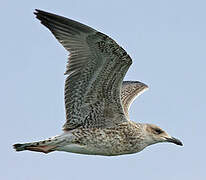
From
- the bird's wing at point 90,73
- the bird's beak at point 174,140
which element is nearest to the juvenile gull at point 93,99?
the bird's wing at point 90,73

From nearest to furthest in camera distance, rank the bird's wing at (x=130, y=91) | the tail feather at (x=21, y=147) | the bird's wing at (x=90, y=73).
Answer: the bird's wing at (x=90, y=73)
the tail feather at (x=21, y=147)
the bird's wing at (x=130, y=91)

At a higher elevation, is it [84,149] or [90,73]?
[90,73]

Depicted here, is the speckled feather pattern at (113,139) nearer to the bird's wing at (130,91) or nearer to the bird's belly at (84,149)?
the bird's belly at (84,149)

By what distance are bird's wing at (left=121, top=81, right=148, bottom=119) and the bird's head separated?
1145 mm

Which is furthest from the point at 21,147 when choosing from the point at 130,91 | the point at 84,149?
the point at 130,91

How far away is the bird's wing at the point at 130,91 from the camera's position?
16.8 meters

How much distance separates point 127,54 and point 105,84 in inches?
35.0

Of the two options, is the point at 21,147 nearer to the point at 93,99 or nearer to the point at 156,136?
the point at 93,99

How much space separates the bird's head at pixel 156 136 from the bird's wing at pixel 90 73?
0.73 metres

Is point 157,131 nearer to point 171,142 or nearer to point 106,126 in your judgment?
point 171,142

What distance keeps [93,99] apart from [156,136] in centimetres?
177

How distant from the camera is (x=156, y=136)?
49.1 ft

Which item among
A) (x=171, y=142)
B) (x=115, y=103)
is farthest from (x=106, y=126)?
(x=171, y=142)

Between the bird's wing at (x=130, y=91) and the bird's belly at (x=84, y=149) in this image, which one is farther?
the bird's wing at (x=130, y=91)
